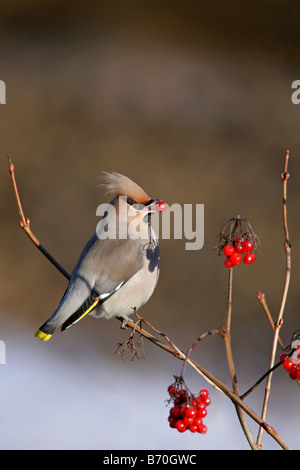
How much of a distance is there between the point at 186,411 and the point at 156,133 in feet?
15.5

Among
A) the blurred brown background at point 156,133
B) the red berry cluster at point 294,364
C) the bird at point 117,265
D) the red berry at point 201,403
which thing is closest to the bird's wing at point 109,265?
the bird at point 117,265

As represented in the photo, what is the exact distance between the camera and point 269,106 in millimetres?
6031

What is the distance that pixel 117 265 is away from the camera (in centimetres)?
240

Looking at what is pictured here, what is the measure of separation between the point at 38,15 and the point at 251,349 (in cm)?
375

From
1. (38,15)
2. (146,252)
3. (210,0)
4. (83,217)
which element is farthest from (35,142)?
(146,252)

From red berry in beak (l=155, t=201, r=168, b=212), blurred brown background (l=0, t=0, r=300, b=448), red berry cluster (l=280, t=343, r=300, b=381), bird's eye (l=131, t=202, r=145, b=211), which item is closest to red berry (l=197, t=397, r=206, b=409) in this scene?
red berry cluster (l=280, t=343, r=300, b=381)

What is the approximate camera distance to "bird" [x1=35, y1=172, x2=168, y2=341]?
233 cm

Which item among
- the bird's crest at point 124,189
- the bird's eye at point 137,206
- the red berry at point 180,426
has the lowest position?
the red berry at point 180,426

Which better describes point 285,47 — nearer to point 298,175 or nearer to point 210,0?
point 210,0

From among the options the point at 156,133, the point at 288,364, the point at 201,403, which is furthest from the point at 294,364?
the point at 156,133

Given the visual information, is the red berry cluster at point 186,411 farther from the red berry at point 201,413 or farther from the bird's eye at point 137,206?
the bird's eye at point 137,206

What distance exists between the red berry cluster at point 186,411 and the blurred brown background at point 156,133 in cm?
329

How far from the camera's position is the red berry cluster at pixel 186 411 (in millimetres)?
1493

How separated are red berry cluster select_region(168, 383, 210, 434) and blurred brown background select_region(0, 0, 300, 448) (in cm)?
329
